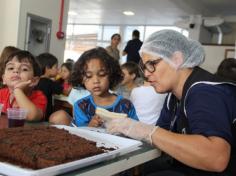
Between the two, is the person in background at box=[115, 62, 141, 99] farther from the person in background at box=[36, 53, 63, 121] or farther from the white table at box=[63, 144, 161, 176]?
A: the white table at box=[63, 144, 161, 176]

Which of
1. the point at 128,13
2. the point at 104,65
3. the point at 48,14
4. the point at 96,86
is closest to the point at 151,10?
the point at 128,13

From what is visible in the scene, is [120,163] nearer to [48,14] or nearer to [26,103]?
[26,103]

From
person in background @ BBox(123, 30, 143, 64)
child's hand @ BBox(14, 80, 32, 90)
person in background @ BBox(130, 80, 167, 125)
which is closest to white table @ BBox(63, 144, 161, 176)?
child's hand @ BBox(14, 80, 32, 90)

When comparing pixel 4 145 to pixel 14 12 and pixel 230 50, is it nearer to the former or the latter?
pixel 14 12

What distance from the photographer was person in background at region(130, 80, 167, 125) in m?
2.75

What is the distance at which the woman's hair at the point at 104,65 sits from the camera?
6.89 ft

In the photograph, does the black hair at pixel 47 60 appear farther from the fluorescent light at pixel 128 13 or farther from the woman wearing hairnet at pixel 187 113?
the fluorescent light at pixel 128 13

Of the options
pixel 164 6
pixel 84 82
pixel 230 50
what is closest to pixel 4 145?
pixel 84 82

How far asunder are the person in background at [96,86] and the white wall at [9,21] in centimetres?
217

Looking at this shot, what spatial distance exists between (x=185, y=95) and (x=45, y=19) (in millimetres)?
3341

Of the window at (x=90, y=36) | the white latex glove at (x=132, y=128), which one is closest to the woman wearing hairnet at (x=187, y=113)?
the white latex glove at (x=132, y=128)

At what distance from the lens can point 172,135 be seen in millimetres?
1228

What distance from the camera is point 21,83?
1.87 metres

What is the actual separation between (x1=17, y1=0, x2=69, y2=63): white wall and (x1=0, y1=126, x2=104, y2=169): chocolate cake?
3.18 metres
